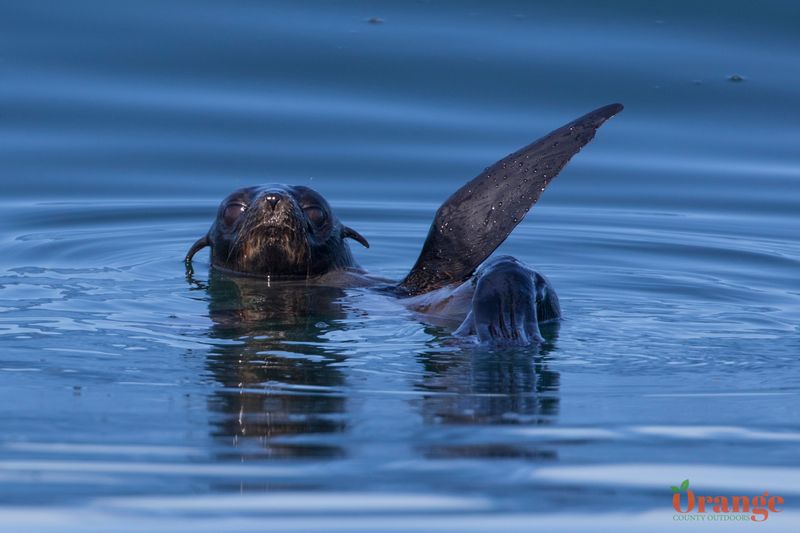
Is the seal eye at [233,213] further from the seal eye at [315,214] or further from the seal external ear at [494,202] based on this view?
the seal external ear at [494,202]

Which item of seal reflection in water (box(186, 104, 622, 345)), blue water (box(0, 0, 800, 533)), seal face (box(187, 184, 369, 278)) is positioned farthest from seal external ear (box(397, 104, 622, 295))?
seal face (box(187, 184, 369, 278))

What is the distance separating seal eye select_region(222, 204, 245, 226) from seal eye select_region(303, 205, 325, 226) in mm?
376

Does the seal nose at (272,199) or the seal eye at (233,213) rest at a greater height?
the seal nose at (272,199)

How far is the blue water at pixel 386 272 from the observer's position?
170 inches

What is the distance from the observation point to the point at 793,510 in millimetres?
4156

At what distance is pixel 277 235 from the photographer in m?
8.09

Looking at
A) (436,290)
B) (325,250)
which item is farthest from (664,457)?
(325,250)

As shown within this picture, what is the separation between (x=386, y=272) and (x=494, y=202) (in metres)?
1.61

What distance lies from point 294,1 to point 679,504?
11172 millimetres

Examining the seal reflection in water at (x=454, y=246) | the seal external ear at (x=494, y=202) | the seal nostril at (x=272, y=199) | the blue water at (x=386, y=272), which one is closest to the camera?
the blue water at (x=386, y=272)

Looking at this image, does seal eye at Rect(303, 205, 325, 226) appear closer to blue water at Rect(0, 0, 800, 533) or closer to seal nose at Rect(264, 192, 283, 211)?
seal nose at Rect(264, 192, 283, 211)

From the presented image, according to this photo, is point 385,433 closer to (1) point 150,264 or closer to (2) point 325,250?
(2) point 325,250

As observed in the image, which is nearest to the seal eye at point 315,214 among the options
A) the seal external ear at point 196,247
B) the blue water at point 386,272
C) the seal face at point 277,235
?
the seal face at point 277,235

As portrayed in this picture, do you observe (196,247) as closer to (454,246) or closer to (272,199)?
(272,199)
